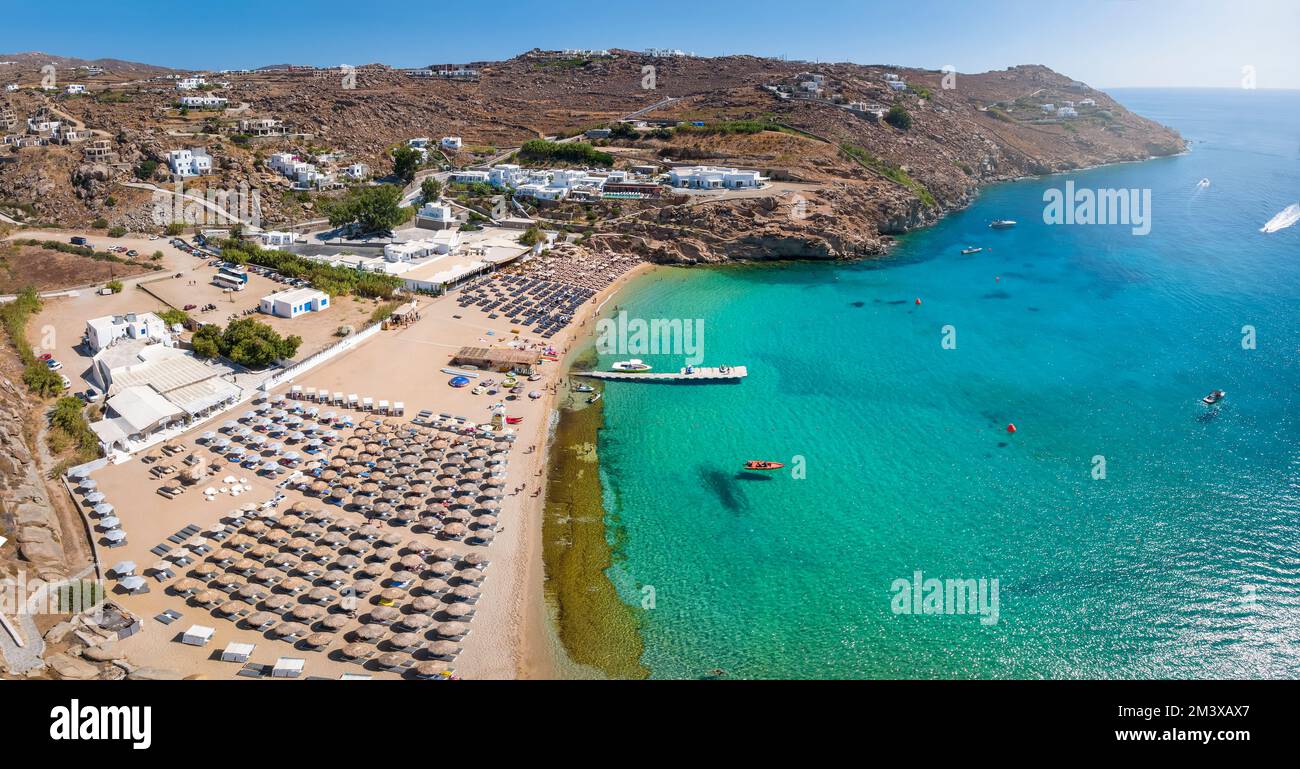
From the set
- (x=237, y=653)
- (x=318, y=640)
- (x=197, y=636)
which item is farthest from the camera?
(x=318, y=640)

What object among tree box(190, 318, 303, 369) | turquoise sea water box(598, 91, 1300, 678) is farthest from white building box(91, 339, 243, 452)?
turquoise sea water box(598, 91, 1300, 678)

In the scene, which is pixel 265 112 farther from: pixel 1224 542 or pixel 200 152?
pixel 1224 542

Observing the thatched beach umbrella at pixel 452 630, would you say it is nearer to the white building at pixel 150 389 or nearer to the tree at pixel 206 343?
the white building at pixel 150 389

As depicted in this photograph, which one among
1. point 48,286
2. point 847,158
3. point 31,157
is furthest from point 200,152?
point 847,158

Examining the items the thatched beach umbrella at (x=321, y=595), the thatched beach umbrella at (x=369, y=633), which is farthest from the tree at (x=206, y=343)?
the thatched beach umbrella at (x=369, y=633)

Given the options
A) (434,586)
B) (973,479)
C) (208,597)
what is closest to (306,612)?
(208,597)

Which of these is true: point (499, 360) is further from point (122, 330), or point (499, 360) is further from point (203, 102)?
point (203, 102)
